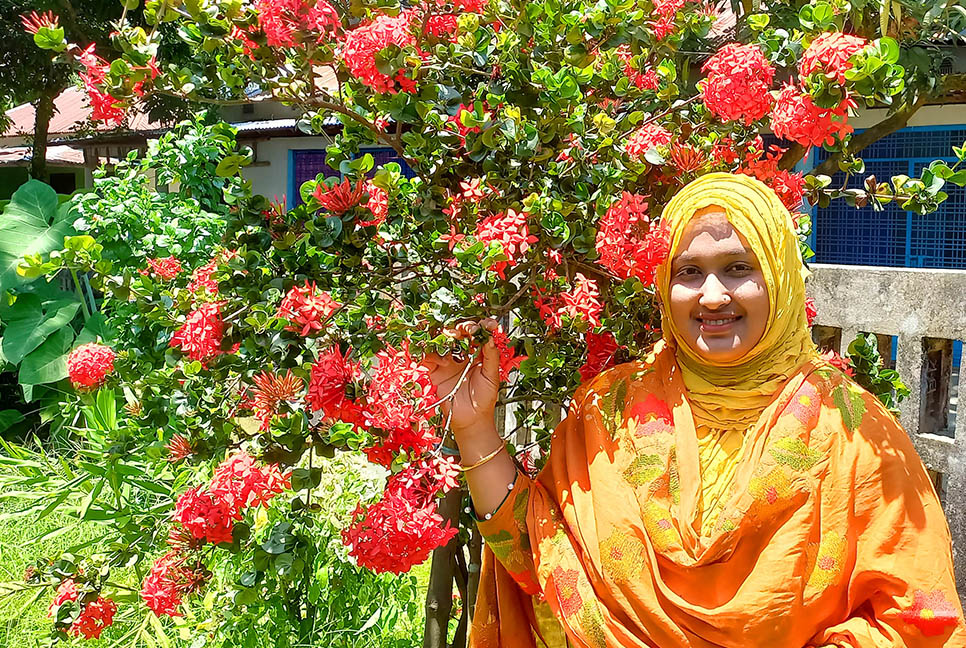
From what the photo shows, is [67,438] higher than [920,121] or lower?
lower

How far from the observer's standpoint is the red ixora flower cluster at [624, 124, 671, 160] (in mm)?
1868

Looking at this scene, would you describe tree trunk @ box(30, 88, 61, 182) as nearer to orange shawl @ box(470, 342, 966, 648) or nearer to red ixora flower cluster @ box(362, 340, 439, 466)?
red ixora flower cluster @ box(362, 340, 439, 466)

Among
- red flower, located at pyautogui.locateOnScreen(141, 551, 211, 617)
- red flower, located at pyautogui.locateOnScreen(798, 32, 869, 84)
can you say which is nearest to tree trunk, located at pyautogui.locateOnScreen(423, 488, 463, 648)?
red flower, located at pyautogui.locateOnScreen(141, 551, 211, 617)

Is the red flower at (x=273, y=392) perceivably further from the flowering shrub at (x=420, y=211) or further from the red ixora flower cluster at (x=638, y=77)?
the red ixora flower cluster at (x=638, y=77)

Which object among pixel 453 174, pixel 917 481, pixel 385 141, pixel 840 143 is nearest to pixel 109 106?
pixel 385 141

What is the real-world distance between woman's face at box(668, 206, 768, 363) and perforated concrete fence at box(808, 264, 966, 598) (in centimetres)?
129

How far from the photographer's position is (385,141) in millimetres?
2129

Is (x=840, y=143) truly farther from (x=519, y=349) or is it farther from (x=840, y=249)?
(x=840, y=249)

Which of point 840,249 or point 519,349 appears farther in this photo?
point 840,249

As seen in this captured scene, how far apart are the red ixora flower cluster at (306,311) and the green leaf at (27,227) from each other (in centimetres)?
590

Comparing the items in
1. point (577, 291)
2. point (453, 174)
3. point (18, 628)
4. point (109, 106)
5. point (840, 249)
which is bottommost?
point (18, 628)

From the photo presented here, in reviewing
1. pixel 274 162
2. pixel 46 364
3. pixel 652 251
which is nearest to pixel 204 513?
pixel 652 251

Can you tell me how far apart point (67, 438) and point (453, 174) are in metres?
5.45

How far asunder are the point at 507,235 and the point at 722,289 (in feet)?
1.40
